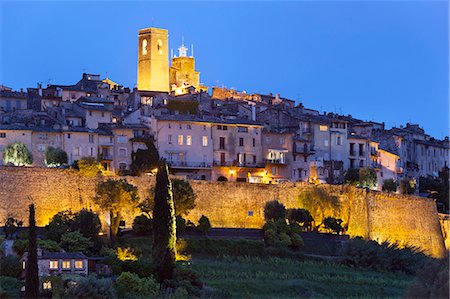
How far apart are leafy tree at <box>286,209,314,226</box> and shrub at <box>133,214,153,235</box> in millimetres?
9149

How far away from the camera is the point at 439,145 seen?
310ft

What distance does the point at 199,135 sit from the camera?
68875mm

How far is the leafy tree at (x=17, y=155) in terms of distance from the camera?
200 ft

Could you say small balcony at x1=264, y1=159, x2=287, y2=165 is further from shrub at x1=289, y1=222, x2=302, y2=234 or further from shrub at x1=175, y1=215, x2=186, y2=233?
shrub at x1=175, y1=215, x2=186, y2=233

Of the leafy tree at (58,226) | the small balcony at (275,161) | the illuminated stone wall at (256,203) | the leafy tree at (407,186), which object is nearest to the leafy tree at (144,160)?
the illuminated stone wall at (256,203)

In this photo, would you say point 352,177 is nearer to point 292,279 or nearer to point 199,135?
point 199,135

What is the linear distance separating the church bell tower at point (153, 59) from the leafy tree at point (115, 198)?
36.9m

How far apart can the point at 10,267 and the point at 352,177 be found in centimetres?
3211

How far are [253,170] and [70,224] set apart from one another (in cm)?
1982

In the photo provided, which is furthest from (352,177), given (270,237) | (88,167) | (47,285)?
(47,285)

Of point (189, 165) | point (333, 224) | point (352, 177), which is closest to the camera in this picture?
point (333, 224)

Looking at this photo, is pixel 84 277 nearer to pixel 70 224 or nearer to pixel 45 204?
pixel 70 224

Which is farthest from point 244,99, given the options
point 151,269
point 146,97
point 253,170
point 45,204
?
point 151,269

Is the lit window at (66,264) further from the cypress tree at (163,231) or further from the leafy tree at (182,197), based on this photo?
the leafy tree at (182,197)
